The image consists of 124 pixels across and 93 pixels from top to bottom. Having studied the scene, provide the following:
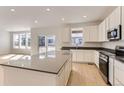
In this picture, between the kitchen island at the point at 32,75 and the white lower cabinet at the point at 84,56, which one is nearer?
the kitchen island at the point at 32,75

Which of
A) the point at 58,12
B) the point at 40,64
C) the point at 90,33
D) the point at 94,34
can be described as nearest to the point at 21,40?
the point at 90,33

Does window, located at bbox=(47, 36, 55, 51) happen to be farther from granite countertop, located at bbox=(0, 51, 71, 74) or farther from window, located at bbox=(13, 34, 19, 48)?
granite countertop, located at bbox=(0, 51, 71, 74)

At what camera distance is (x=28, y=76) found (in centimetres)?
198

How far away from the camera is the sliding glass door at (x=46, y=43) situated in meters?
9.77

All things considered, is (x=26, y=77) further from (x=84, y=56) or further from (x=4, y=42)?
(x=4, y=42)

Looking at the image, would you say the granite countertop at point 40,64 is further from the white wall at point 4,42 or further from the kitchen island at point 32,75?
the white wall at point 4,42

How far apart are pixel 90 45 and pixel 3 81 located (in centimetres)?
653

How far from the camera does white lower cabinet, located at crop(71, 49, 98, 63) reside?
7.36 meters

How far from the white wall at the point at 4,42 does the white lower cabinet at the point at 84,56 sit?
7193mm

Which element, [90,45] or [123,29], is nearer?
[123,29]

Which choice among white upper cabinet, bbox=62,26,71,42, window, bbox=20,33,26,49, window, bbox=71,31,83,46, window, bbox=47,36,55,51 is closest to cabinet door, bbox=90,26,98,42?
window, bbox=71,31,83,46

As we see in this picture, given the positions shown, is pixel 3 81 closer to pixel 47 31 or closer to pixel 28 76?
pixel 28 76

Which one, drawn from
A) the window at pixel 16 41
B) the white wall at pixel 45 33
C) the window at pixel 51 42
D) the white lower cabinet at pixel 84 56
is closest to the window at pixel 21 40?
the window at pixel 16 41
